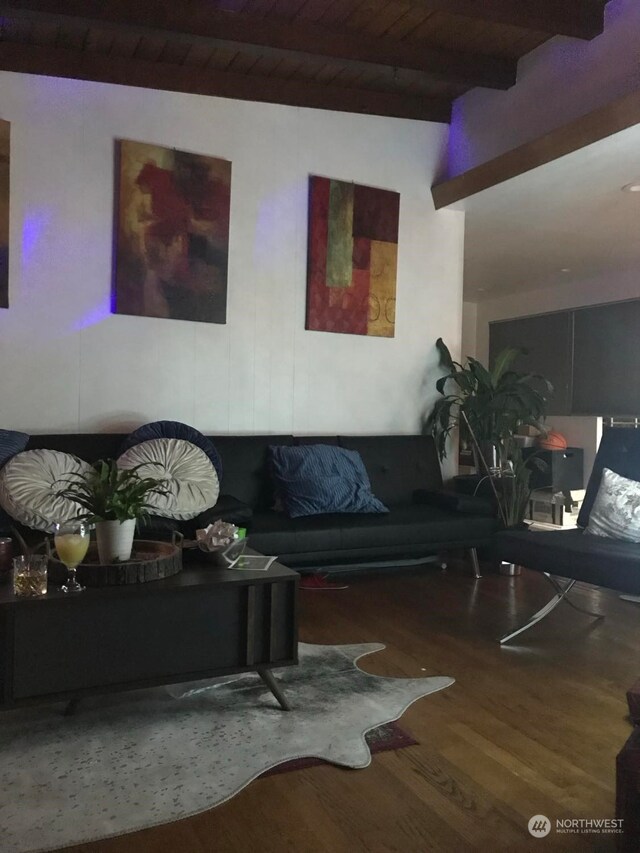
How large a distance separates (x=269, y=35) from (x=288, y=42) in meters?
0.11

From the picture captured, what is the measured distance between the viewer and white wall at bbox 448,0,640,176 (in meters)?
3.52

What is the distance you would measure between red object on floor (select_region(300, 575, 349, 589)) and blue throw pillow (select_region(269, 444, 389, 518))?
1.51ft

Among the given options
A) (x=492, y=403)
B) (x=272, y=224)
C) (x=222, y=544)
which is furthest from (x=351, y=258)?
(x=222, y=544)

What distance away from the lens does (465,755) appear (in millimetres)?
2059

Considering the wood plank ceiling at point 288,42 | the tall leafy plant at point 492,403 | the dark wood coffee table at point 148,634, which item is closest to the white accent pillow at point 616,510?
the tall leafy plant at point 492,403

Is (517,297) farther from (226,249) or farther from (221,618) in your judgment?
(221,618)

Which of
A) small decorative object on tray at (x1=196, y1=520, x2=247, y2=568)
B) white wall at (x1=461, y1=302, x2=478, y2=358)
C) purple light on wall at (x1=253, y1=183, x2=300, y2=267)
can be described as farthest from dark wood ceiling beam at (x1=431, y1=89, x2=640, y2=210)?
white wall at (x1=461, y1=302, x2=478, y2=358)

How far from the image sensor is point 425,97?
4.85 m

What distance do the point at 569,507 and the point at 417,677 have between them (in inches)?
172

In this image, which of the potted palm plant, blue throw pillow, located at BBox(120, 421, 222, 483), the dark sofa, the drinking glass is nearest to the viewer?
the drinking glass

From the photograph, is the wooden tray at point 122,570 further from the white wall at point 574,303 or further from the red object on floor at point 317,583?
the white wall at point 574,303

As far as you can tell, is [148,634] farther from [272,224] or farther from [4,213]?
[272,224]

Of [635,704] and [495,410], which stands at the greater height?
[495,410]

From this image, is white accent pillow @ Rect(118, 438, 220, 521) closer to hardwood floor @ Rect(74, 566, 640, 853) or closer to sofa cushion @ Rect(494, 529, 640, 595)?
hardwood floor @ Rect(74, 566, 640, 853)
